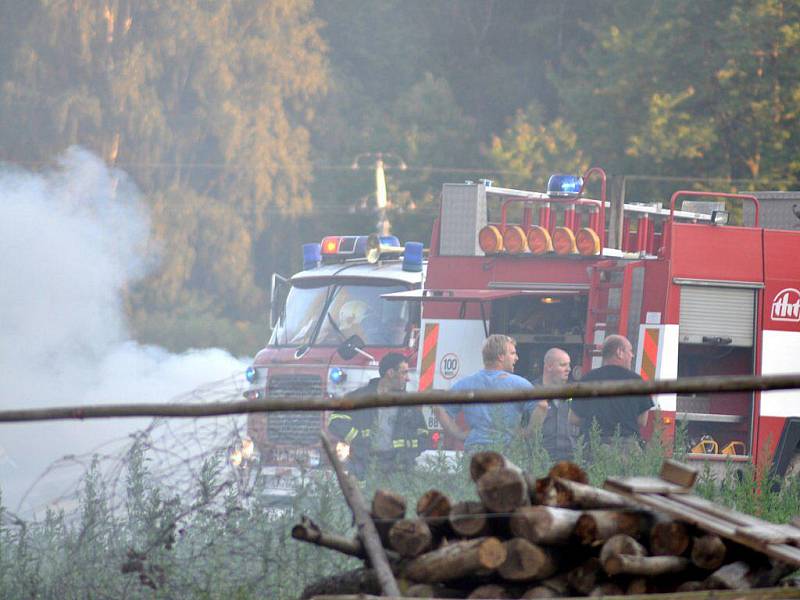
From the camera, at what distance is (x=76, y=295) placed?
1486 inches

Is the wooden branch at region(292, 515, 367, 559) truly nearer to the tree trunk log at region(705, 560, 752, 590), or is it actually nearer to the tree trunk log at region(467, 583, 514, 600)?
the tree trunk log at region(467, 583, 514, 600)

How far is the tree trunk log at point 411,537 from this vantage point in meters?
4.66

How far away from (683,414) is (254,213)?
104ft

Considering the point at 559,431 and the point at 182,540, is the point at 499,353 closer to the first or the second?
the point at 559,431

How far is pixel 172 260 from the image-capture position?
39625 millimetres

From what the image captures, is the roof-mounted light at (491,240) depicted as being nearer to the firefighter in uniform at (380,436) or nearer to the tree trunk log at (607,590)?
the firefighter in uniform at (380,436)

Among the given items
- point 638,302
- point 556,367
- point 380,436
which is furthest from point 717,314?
point 380,436

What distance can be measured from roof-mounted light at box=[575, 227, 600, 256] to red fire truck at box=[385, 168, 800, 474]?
0.04ft

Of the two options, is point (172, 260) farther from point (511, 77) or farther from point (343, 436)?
point (343, 436)

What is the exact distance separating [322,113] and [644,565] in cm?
3974

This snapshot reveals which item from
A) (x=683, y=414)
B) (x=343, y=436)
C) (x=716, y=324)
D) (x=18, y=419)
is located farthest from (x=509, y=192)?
(x=18, y=419)

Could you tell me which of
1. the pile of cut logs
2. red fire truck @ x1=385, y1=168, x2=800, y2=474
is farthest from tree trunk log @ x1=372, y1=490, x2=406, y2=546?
red fire truck @ x1=385, y1=168, x2=800, y2=474

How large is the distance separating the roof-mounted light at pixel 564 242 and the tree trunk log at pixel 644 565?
25.9 feet

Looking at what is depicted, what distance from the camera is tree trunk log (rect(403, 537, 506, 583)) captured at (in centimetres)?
454
